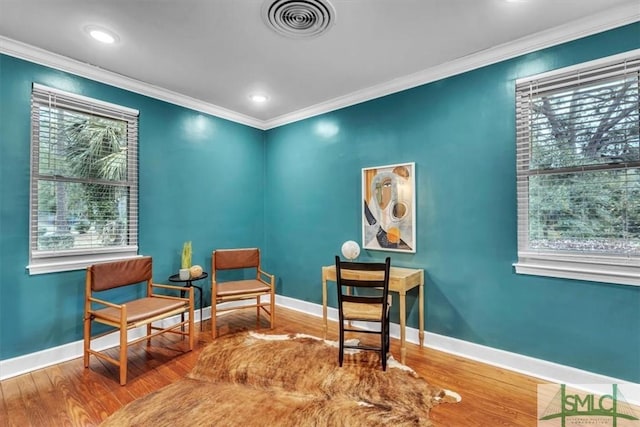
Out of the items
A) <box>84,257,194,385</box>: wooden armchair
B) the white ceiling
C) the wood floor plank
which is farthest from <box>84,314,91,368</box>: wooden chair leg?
the white ceiling

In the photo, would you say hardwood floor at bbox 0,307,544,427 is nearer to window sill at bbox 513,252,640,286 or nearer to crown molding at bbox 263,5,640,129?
window sill at bbox 513,252,640,286

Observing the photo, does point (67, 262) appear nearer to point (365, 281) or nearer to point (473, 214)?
point (365, 281)

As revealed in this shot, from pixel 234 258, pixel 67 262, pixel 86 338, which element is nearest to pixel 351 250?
pixel 234 258

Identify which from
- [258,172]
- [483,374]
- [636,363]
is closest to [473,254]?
[483,374]

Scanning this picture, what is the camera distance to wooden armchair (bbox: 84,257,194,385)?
2282mm

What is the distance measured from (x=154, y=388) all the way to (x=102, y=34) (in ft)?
8.67

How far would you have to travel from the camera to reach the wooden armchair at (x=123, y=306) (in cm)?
228

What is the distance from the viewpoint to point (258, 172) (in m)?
4.31

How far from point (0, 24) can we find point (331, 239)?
10.8 feet

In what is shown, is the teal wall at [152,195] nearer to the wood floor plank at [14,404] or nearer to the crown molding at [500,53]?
the wood floor plank at [14,404]

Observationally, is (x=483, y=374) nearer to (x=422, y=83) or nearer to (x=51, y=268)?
(x=422, y=83)

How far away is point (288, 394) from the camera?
82.4 inches

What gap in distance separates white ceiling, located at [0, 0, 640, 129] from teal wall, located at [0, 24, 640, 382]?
0.14 meters

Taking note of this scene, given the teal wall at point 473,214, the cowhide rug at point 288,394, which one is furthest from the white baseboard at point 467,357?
the cowhide rug at point 288,394
